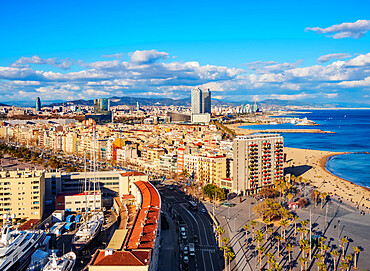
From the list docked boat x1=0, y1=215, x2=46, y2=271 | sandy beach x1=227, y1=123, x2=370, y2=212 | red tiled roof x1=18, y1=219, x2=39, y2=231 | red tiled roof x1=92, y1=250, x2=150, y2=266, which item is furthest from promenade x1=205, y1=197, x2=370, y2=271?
red tiled roof x1=18, y1=219, x2=39, y2=231

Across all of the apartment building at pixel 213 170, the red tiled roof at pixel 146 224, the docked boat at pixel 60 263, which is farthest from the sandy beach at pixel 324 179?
the docked boat at pixel 60 263

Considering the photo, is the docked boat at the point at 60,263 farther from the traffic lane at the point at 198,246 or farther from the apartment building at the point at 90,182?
the apartment building at the point at 90,182

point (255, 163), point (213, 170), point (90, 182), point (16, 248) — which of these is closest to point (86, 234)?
point (16, 248)

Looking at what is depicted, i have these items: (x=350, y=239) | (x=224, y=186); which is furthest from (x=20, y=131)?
(x=350, y=239)

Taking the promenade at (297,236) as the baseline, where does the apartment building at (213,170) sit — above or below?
above

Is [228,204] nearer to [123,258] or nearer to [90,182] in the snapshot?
[90,182]
